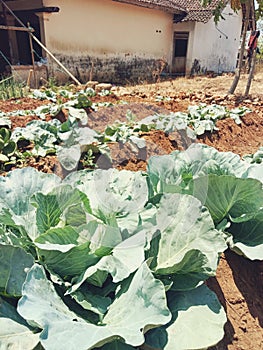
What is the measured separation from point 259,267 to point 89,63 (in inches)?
478

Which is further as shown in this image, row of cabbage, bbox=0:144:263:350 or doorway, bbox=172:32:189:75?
doorway, bbox=172:32:189:75

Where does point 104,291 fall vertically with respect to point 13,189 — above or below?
below

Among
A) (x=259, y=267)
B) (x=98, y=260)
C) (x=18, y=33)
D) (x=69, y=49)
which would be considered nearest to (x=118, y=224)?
(x=98, y=260)

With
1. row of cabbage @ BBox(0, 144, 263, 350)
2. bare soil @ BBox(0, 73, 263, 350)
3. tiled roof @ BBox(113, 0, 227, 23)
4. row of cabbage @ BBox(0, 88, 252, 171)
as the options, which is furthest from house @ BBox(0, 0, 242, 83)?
row of cabbage @ BBox(0, 144, 263, 350)

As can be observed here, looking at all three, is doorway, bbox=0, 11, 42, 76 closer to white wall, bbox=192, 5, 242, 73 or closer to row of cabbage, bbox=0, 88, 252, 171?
white wall, bbox=192, 5, 242, 73

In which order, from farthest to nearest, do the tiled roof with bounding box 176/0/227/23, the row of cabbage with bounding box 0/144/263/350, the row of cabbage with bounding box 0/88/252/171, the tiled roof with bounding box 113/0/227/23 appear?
the tiled roof with bounding box 176/0/227/23 < the tiled roof with bounding box 113/0/227/23 < the row of cabbage with bounding box 0/88/252/171 < the row of cabbage with bounding box 0/144/263/350

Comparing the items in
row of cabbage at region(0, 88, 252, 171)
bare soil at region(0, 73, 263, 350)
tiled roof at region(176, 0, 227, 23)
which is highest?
tiled roof at region(176, 0, 227, 23)

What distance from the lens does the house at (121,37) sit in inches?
447

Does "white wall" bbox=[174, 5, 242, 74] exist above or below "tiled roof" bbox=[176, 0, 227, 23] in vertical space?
below

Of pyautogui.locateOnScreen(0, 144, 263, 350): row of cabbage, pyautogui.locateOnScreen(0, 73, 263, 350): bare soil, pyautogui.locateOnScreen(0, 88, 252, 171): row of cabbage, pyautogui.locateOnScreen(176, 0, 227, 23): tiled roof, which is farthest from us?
pyautogui.locateOnScreen(176, 0, 227, 23): tiled roof

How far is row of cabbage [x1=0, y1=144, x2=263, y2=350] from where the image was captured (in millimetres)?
1183

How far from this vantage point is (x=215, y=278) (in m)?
1.78

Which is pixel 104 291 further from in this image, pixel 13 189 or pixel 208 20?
pixel 208 20

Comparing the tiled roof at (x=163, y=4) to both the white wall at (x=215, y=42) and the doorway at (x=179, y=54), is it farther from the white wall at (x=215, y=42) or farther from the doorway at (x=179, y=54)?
the doorway at (x=179, y=54)
